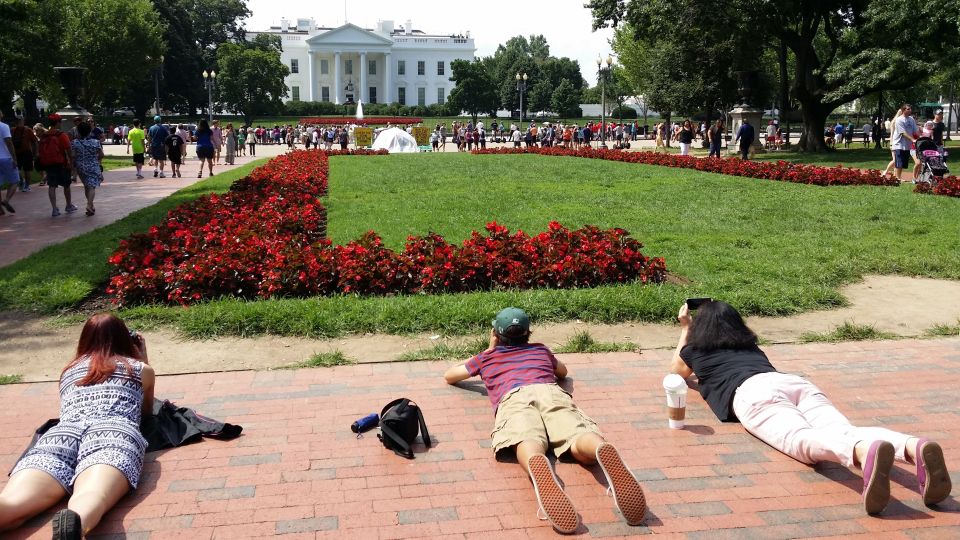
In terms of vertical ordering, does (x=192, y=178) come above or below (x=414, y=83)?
below

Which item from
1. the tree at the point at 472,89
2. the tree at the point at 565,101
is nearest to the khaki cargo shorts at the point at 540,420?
the tree at the point at 472,89

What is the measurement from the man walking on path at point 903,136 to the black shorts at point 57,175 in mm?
15509

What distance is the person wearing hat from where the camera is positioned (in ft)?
11.0

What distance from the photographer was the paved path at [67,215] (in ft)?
34.7

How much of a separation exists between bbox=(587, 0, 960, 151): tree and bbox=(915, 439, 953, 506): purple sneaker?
20.5 meters

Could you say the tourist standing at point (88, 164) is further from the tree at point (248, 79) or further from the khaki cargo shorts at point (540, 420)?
the tree at point (248, 79)

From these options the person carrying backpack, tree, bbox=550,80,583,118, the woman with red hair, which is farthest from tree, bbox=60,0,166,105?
tree, bbox=550,80,583,118

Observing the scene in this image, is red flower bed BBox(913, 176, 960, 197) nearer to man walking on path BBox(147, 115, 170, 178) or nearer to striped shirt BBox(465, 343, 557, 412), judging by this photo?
striped shirt BBox(465, 343, 557, 412)

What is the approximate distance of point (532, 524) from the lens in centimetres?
338

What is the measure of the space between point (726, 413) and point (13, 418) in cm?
413

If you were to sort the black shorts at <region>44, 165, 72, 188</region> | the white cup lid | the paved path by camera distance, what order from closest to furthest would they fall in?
1. the white cup lid
2. the paved path
3. the black shorts at <region>44, 165, 72, 188</region>

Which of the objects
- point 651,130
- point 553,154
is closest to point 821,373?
point 553,154

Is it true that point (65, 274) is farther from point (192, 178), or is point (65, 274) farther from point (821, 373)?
point (192, 178)

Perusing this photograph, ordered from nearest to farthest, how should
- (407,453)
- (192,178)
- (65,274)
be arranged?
(407,453)
(65,274)
(192,178)
